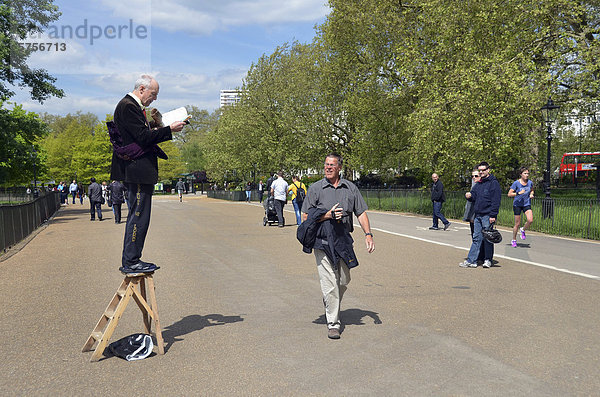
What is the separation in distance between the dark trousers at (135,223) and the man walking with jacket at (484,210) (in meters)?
6.52

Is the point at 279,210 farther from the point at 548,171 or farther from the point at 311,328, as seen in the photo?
the point at 311,328

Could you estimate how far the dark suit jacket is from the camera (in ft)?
14.8

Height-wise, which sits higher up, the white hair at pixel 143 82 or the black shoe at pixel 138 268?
the white hair at pixel 143 82

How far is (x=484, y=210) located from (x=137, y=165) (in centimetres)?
688

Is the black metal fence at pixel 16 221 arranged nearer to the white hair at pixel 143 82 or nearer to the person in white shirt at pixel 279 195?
the person in white shirt at pixel 279 195

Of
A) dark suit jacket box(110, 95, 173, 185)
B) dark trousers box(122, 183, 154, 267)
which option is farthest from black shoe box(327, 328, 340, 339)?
dark suit jacket box(110, 95, 173, 185)

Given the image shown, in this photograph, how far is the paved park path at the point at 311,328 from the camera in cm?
390

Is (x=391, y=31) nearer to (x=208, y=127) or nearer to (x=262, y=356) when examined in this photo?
(x=262, y=356)

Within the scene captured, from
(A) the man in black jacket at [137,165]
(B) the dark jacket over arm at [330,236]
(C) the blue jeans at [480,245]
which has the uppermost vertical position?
(A) the man in black jacket at [137,165]

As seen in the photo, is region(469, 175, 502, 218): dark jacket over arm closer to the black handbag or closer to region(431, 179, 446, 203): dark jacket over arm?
the black handbag

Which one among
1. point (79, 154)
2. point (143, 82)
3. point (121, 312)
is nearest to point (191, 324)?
point (121, 312)

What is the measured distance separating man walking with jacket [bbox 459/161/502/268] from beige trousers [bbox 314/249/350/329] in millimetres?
4762

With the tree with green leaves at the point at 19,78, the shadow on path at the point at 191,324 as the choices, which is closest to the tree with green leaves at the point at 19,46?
the tree with green leaves at the point at 19,78

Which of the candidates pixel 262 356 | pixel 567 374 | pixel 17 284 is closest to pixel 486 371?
pixel 567 374
